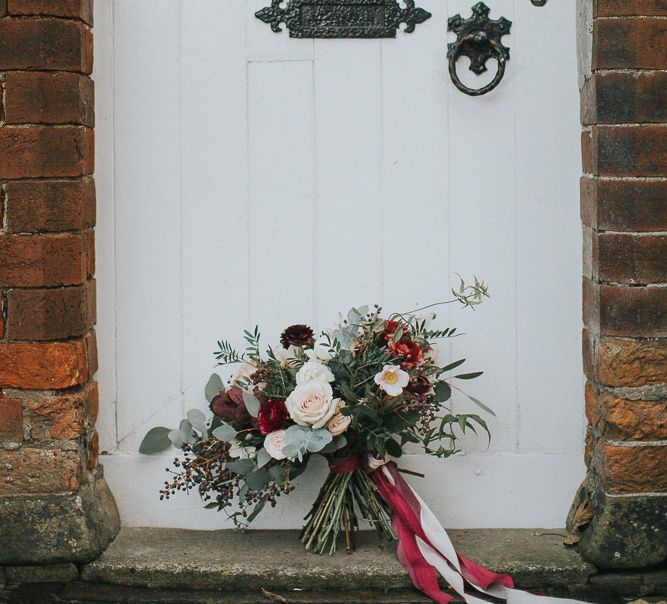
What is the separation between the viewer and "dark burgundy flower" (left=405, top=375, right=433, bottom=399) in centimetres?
271

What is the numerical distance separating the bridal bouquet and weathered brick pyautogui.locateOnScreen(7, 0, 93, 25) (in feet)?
2.92

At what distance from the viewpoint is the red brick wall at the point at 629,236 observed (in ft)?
8.55

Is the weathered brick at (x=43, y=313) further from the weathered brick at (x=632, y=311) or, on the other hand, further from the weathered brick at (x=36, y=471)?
the weathered brick at (x=632, y=311)

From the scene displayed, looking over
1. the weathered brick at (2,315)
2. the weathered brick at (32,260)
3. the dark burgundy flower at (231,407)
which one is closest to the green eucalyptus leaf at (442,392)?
the dark burgundy flower at (231,407)

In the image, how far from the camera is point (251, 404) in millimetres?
2684

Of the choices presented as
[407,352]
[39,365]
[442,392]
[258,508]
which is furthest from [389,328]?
[39,365]

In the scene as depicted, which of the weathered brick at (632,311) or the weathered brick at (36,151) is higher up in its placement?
the weathered brick at (36,151)

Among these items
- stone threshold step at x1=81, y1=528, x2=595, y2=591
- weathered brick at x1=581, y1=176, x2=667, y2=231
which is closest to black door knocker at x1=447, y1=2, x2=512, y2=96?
weathered brick at x1=581, y1=176, x2=667, y2=231

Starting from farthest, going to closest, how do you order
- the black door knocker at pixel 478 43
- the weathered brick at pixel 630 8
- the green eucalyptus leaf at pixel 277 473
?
the black door knocker at pixel 478 43 < the green eucalyptus leaf at pixel 277 473 < the weathered brick at pixel 630 8

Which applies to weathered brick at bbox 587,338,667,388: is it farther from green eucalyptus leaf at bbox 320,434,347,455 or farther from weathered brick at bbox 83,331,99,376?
weathered brick at bbox 83,331,99,376

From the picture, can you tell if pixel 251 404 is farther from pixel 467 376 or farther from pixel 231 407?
pixel 467 376

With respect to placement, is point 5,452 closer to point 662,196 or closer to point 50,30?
point 50,30

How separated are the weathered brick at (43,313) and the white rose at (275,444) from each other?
551 millimetres

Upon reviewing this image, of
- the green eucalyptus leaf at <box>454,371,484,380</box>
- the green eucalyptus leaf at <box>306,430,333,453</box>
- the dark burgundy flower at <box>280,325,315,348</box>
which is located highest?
the dark burgundy flower at <box>280,325,315,348</box>
